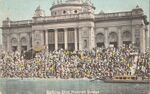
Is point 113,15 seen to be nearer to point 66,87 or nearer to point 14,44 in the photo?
point 66,87

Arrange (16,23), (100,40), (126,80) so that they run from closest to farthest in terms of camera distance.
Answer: (126,80) → (100,40) → (16,23)

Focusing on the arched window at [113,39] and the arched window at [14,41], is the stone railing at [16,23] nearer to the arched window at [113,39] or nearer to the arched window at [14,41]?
the arched window at [14,41]

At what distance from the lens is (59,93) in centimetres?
310

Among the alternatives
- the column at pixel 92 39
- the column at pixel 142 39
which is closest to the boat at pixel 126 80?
the column at pixel 142 39

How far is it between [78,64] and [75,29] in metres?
0.30

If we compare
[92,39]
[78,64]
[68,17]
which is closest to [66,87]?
[78,64]

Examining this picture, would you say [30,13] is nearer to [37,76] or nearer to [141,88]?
[37,76]

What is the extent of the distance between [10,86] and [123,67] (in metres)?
0.98

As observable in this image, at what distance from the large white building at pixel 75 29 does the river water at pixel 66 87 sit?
11.2 inches

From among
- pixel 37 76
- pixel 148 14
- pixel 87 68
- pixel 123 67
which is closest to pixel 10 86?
pixel 37 76

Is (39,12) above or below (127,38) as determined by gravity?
above

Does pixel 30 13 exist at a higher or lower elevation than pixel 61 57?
higher

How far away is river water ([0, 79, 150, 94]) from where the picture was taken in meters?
2.90

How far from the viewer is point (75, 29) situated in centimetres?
327
